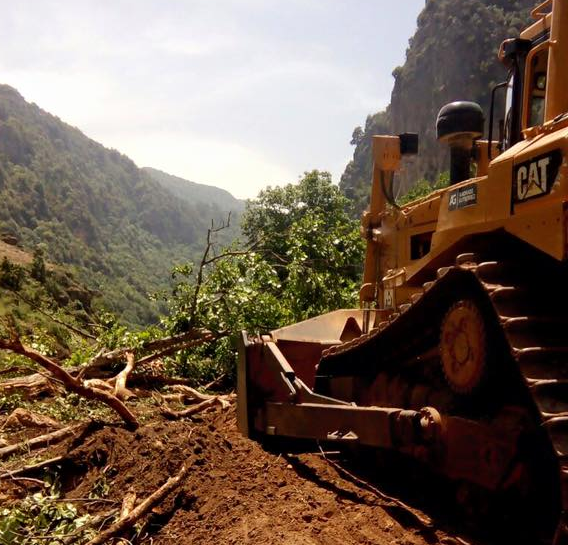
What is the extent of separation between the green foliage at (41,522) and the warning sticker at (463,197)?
9.59 ft

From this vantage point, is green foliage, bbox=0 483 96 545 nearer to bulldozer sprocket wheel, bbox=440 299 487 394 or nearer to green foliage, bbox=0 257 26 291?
bulldozer sprocket wheel, bbox=440 299 487 394

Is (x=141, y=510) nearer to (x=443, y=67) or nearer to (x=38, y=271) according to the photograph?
(x=38, y=271)

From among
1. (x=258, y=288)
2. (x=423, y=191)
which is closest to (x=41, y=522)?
(x=258, y=288)

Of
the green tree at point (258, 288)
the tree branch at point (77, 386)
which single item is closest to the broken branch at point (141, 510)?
the tree branch at point (77, 386)

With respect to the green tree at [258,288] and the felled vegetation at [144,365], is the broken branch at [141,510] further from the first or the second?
the green tree at [258,288]

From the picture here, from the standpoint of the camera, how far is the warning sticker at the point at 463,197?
12.9 feet

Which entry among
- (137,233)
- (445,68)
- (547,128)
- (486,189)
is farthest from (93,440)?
(137,233)

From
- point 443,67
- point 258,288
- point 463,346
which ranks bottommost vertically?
point 258,288

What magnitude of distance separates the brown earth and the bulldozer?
0.31 metres

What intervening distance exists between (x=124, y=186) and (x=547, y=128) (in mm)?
178108

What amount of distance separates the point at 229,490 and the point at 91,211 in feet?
432

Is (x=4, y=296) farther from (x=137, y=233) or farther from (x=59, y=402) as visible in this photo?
(x=137, y=233)

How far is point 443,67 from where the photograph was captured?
71062mm

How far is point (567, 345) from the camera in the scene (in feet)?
10.2
